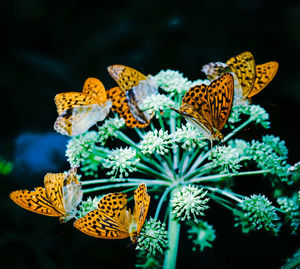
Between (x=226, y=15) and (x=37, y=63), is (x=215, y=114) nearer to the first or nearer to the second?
(x=37, y=63)

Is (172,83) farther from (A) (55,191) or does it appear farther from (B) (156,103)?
(A) (55,191)

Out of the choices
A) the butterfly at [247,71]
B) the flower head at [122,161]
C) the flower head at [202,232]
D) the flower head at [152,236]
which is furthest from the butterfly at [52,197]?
the butterfly at [247,71]

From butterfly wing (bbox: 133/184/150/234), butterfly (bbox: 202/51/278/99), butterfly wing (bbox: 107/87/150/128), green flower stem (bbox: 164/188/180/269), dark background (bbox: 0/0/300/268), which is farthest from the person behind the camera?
dark background (bbox: 0/0/300/268)

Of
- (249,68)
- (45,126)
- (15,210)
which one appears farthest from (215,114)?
(45,126)

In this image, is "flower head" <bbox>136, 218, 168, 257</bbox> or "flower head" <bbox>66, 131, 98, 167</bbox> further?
"flower head" <bbox>66, 131, 98, 167</bbox>

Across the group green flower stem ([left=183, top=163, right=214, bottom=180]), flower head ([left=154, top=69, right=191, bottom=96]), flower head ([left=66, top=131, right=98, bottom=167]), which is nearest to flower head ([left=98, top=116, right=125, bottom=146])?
flower head ([left=66, top=131, right=98, bottom=167])

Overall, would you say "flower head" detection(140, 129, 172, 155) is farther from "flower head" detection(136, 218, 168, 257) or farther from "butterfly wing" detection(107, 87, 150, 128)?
"flower head" detection(136, 218, 168, 257)
